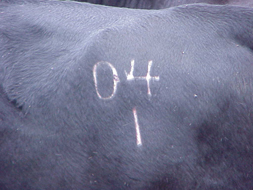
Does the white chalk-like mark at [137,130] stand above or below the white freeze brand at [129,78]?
below

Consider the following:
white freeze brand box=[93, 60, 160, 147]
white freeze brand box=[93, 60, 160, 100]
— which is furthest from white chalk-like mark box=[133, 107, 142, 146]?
white freeze brand box=[93, 60, 160, 100]

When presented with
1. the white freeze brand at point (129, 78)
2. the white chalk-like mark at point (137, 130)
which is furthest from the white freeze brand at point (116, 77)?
the white chalk-like mark at point (137, 130)

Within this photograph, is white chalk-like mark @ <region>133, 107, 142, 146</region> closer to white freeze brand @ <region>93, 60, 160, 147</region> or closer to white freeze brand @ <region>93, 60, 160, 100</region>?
white freeze brand @ <region>93, 60, 160, 147</region>

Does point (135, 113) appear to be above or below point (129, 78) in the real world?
below

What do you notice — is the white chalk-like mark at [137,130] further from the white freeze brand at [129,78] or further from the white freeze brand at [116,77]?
the white freeze brand at [116,77]

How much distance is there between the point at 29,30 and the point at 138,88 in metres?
0.62

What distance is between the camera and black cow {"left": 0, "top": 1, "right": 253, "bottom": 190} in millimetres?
1268

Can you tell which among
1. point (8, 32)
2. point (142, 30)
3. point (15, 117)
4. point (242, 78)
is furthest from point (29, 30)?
point (242, 78)

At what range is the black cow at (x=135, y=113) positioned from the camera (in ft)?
4.16

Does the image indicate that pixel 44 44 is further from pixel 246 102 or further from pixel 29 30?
pixel 246 102

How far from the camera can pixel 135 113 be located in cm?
127

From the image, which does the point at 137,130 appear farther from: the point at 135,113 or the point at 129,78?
the point at 129,78

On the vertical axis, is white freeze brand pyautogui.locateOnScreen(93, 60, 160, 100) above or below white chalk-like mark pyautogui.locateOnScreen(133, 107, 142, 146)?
above

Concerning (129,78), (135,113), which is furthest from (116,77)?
(135,113)
